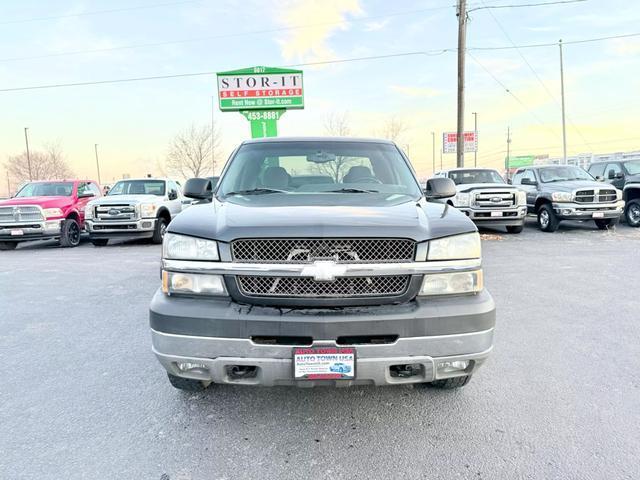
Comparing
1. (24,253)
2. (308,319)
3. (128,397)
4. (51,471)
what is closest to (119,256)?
(24,253)

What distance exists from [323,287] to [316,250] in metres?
0.21

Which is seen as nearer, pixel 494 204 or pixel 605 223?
pixel 494 204

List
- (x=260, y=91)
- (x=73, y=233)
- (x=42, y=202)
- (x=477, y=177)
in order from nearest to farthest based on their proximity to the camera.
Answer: (x=42, y=202) → (x=73, y=233) → (x=477, y=177) → (x=260, y=91)

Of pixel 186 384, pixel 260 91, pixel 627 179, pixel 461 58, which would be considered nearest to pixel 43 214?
pixel 260 91

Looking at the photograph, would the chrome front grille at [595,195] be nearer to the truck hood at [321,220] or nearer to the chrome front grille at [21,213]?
the truck hood at [321,220]

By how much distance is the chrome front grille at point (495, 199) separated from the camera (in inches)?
430

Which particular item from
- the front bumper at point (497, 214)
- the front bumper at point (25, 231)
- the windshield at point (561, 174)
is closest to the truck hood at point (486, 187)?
the front bumper at point (497, 214)

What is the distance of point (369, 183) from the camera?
3516 millimetres

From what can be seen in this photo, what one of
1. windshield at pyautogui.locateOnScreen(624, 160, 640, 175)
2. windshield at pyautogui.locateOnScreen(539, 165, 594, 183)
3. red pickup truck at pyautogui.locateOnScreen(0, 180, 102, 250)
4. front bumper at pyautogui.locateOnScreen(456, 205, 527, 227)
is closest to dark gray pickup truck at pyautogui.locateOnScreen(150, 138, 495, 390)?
front bumper at pyautogui.locateOnScreen(456, 205, 527, 227)

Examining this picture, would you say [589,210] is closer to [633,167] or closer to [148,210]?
[633,167]

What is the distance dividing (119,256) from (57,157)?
185ft

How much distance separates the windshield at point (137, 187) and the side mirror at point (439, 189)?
10.1 metres

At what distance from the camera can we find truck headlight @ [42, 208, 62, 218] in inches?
423

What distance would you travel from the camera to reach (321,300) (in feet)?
7.36
